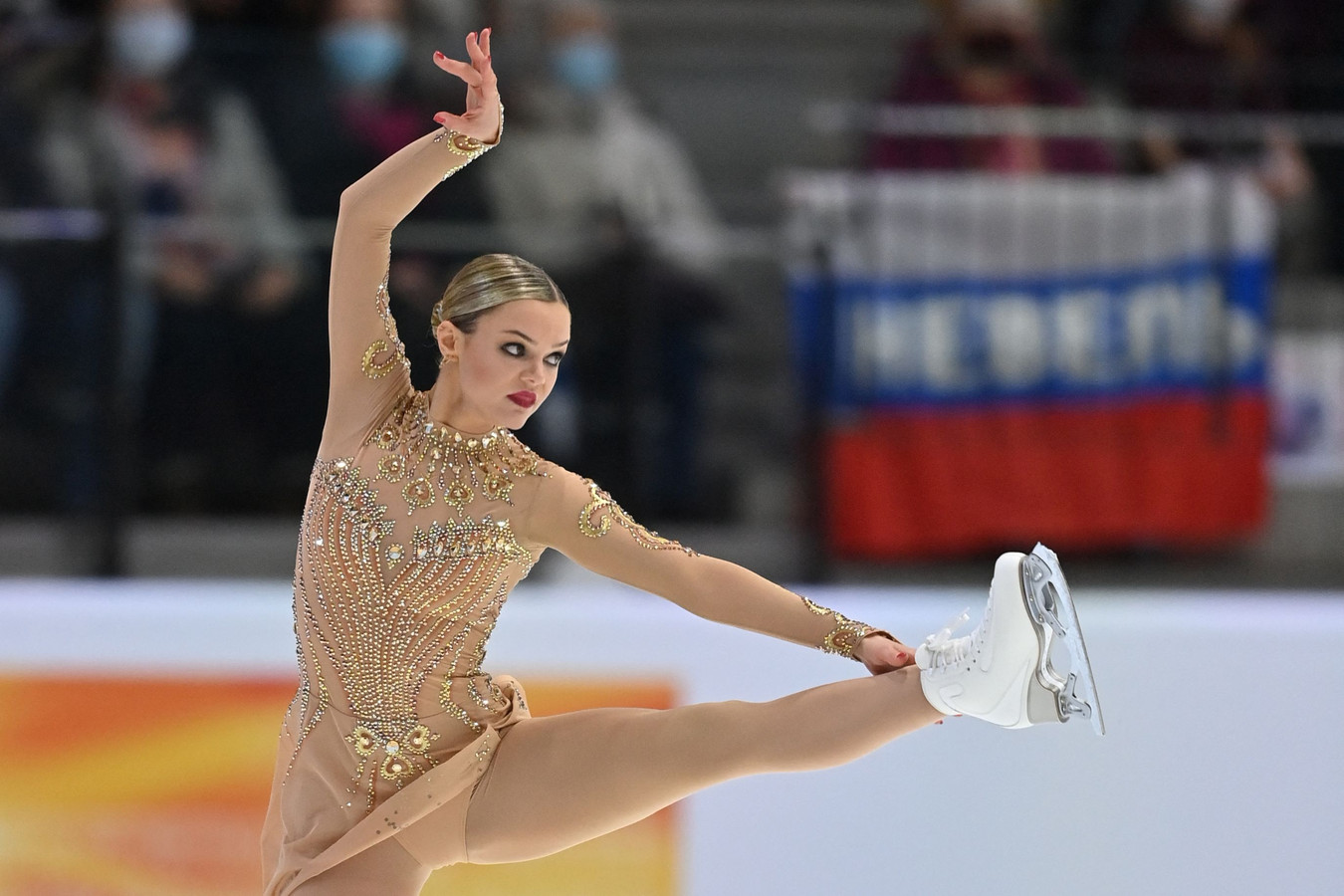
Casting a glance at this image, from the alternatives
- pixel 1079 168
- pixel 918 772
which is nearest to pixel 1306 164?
pixel 1079 168

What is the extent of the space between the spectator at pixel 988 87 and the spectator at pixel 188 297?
166 centimetres

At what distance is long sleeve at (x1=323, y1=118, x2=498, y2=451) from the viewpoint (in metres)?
2.26

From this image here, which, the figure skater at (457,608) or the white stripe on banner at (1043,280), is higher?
the white stripe on banner at (1043,280)

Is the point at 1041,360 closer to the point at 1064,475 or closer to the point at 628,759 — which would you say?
the point at 1064,475

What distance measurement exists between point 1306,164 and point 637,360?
202cm

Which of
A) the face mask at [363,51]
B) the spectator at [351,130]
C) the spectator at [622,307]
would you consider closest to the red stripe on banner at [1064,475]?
the spectator at [622,307]

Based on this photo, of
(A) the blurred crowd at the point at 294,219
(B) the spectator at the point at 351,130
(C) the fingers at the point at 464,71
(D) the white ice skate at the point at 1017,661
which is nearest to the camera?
(D) the white ice skate at the point at 1017,661

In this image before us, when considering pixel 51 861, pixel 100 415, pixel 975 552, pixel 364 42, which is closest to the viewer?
pixel 51 861

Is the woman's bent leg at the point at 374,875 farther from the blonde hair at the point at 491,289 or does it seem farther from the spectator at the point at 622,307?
the spectator at the point at 622,307

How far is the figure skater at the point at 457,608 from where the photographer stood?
7.32ft

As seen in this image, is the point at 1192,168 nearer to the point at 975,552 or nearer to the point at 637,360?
the point at 975,552

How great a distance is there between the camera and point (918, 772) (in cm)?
338

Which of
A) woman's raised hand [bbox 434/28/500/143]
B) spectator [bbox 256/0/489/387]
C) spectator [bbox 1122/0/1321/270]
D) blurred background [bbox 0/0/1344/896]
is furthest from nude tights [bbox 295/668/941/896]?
spectator [bbox 1122/0/1321/270]

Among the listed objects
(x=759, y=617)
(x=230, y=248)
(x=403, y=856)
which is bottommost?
(x=403, y=856)
